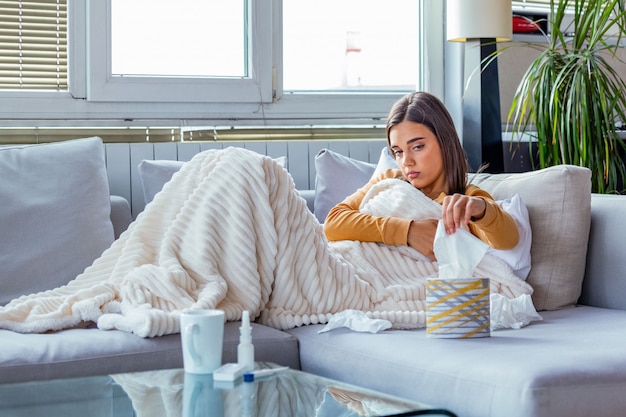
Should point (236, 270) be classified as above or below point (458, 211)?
below

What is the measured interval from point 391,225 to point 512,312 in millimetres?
384

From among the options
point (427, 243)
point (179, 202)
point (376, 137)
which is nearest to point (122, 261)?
point (179, 202)

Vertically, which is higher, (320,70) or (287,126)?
(320,70)

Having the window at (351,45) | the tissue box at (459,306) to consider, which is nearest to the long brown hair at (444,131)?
the tissue box at (459,306)

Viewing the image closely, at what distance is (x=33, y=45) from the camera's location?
120 inches

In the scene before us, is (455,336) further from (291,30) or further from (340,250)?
(291,30)

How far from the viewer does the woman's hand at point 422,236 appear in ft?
7.07

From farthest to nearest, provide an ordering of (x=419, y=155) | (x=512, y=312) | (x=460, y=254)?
1. (x=419, y=155)
2. (x=512, y=312)
3. (x=460, y=254)

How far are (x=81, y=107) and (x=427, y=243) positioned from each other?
1.46 m

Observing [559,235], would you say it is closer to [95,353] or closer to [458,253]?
[458,253]

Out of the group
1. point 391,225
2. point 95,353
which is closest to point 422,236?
point 391,225

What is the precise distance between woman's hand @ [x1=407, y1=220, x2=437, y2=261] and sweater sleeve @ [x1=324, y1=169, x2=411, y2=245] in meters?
0.01

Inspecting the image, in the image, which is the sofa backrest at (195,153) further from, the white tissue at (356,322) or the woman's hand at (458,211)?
the woman's hand at (458,211)

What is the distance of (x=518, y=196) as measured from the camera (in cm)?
220
